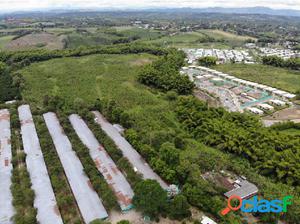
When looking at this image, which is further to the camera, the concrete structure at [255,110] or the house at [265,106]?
the house at [265,106]

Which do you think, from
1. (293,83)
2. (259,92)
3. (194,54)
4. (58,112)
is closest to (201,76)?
(259,92)

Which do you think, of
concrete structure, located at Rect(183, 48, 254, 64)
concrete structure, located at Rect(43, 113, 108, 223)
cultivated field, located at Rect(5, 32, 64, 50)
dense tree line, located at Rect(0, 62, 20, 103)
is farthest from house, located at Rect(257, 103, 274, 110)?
cultivated field, located at Rect(5, 32, 64, 50)

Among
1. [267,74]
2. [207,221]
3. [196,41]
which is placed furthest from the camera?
[196,41]

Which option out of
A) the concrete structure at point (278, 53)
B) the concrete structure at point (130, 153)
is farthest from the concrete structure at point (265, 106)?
the concrete structure at point (278, 53)

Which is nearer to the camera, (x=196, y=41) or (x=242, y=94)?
(x=242, y=94)

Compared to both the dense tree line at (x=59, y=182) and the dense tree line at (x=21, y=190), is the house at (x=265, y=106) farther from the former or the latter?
the dense tree line at (x=21, y=190)

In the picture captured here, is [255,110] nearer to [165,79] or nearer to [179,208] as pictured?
[165,79]

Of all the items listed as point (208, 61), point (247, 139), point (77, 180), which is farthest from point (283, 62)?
point (77, 180)
